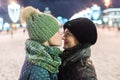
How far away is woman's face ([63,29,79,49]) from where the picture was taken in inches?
91.5

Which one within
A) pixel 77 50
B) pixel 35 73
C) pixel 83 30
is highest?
pixel 83 30

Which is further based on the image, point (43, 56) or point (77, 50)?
point (77, 50)

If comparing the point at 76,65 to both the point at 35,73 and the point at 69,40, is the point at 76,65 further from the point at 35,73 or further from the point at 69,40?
the point at 35,73

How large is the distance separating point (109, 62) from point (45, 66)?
9324 mm

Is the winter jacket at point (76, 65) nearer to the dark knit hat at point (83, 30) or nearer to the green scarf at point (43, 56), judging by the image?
the dark knit hat at point (83, 30)

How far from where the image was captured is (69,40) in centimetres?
233

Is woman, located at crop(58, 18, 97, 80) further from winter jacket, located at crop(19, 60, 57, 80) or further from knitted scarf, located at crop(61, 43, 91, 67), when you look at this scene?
winter jacket, located at crop(19, 60, 57, 80)

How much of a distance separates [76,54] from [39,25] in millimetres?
271

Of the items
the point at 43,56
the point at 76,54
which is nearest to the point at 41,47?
the point at 43,56

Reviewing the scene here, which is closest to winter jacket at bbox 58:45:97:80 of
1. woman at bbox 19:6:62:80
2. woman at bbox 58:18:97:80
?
woman at bbox 58:18:97:80

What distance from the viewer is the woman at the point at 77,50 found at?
2.24 meters

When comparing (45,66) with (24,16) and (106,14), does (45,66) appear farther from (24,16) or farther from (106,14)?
(106,14)

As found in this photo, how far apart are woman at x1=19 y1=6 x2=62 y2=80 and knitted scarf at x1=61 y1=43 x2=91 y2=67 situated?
0.10 metres

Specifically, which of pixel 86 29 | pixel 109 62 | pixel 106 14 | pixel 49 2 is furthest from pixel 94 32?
pixel 106 14
